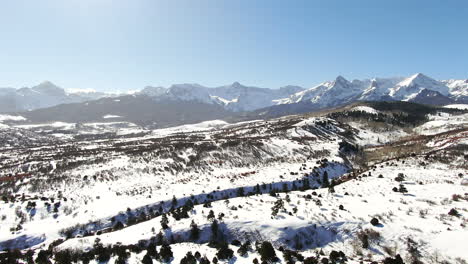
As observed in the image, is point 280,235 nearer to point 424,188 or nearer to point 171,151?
point 424,188

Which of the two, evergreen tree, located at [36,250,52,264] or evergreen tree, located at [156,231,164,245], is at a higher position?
evergreen tree, located at [36,250,52,264]

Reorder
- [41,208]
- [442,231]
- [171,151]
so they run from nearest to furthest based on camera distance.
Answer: [442,231] → [41,208] → [171,151]

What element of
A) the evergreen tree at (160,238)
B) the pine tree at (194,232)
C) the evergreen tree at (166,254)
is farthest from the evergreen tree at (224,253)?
the evergreen tree at (160,238)

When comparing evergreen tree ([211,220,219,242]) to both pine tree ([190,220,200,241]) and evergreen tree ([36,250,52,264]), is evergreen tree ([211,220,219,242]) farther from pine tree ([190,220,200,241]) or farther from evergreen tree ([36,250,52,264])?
evergreen tree ([36,250,52,264])

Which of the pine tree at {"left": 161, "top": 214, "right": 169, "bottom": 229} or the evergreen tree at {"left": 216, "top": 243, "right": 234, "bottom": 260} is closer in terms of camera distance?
the evergreen tree at {"left": 216, "top": 243, "right": 234, "bottom": 260}

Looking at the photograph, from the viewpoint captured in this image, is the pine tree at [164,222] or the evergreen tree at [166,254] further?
the pine tree at [164,222]

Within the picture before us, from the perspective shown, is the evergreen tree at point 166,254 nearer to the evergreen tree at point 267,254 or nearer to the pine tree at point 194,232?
the pine tree at point 194,232

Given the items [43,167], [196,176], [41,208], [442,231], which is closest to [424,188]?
[442,231]

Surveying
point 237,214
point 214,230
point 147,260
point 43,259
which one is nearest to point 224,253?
point 214,230

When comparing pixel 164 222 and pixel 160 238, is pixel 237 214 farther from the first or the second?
pixel 160 238

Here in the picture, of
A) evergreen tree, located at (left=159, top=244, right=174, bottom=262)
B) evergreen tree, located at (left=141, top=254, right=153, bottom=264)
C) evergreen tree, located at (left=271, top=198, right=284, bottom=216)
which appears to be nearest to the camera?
evergreen tree, located at (left=141, top=254, right=153, bottom=264)

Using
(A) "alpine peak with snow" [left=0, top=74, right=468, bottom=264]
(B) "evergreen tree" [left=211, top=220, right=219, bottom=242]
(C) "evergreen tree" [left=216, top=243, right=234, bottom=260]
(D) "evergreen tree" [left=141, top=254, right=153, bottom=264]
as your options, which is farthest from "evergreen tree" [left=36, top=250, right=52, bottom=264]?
(C) "evergreen tree" [left=216, top=243, right=234, bottom=260]
